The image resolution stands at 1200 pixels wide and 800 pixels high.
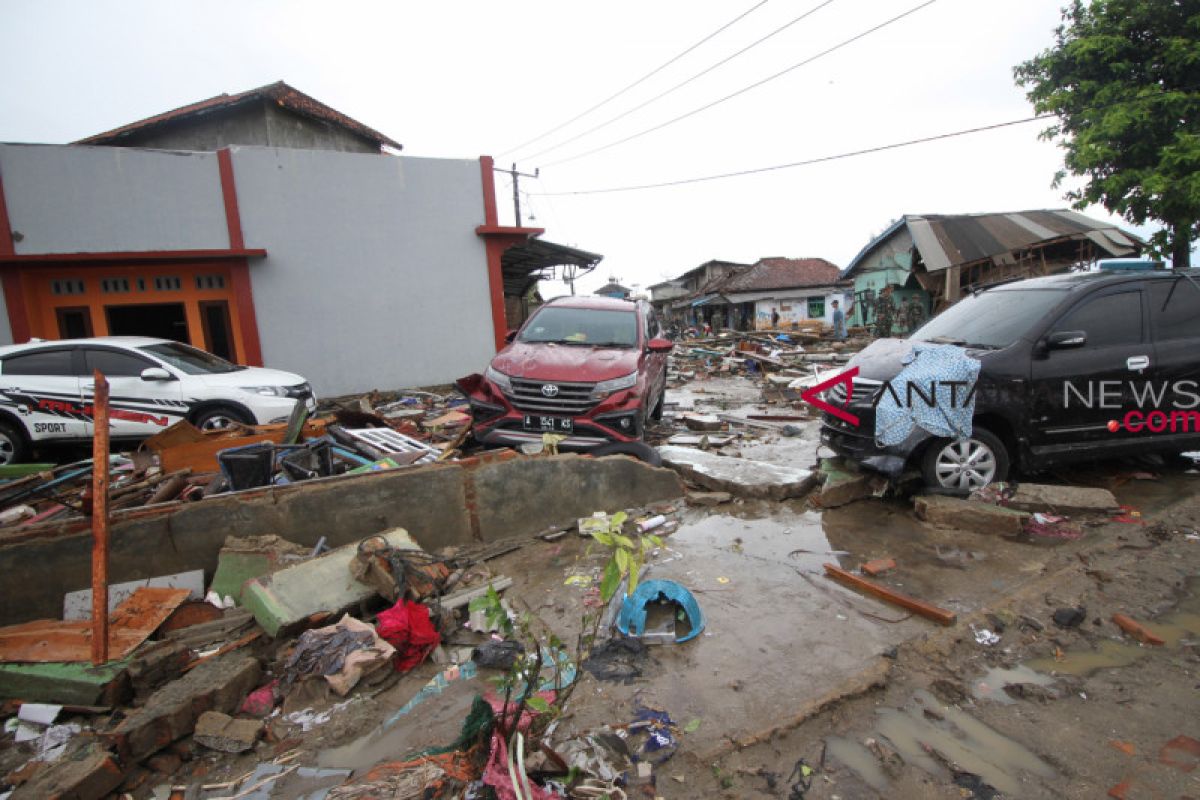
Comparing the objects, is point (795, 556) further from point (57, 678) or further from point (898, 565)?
point (57, 678)

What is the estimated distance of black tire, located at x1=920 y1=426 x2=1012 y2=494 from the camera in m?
4.55

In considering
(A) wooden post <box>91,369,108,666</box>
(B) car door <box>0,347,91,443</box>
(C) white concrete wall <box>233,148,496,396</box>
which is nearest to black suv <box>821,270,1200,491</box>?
(A) wooden post <box>91,369,108,666</box>

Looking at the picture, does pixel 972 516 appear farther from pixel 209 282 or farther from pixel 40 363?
pixel 209 282

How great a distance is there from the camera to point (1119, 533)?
13.5 ft

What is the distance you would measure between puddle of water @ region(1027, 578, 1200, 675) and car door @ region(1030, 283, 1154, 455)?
1782mm

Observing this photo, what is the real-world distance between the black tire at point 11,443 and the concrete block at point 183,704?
20.3ft

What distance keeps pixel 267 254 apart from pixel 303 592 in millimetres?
9469

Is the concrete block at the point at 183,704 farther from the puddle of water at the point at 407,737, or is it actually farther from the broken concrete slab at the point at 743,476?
the broken concrete slab at the point at 743,476

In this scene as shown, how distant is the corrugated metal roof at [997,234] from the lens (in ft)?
59.7

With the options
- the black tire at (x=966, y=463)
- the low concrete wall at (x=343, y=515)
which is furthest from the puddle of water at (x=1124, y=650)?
the low concrete wall at (x=343, y=515)

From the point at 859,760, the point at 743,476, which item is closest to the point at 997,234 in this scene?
the point at 743,476

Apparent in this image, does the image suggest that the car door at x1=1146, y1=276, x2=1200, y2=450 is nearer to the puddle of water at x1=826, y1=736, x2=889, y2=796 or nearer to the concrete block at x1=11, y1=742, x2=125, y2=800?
the puddle of water at x1=826, y1=736, x2=889, y2=796

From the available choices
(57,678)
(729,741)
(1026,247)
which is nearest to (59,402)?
(57,678)

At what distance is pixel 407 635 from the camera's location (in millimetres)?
3092
